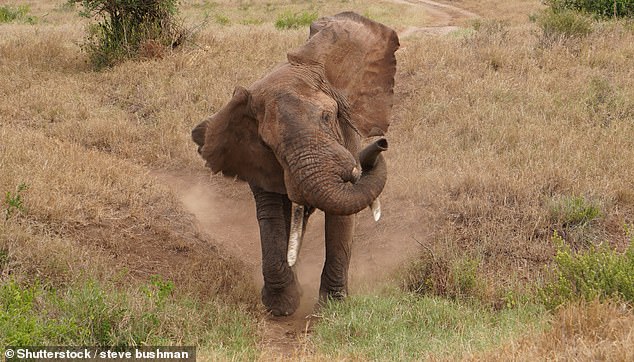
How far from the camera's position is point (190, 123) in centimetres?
1152

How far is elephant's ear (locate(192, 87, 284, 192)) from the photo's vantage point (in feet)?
21.4

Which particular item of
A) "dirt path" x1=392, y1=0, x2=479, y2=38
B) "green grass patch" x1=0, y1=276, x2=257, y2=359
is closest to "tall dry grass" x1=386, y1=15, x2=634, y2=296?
"green grass patch" x1=0, y1=276, x2=257, y2=359

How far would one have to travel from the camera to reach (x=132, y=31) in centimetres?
1426

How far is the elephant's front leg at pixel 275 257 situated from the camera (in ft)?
22.8

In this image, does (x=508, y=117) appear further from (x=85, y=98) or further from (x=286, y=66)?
(x=85, y=98)

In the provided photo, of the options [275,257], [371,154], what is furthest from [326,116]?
[275,257]

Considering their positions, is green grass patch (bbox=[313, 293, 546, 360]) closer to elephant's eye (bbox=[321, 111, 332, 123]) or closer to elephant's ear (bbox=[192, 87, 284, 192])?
elephant's ear (bbox=[192, 87, 284, 192])

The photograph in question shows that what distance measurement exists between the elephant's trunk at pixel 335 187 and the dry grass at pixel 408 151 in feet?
5.56

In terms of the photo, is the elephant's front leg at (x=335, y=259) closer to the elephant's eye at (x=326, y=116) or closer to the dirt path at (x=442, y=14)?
the elephant's eye at (x=326, y=116)

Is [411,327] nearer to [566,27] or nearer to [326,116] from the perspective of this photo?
[326,116]

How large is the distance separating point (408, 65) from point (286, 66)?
6.70 meters

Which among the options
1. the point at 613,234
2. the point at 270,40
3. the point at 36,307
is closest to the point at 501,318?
the point at 613,234

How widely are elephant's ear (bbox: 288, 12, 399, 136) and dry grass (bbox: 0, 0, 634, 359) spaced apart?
1.50 metres

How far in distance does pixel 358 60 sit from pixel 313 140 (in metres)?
1.52
